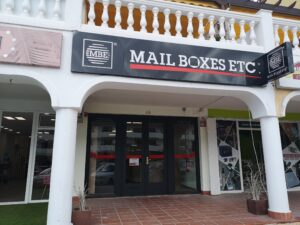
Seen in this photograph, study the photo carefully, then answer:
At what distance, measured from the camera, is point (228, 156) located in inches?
291

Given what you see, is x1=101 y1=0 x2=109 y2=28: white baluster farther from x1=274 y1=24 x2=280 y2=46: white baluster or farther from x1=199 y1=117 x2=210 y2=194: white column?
x1=199 y1=117 x2=210 y2=194: white column

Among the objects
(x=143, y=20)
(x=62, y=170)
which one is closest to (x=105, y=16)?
(x=143, y=20)

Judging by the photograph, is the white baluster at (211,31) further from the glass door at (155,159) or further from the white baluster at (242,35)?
the glass door at (155,159)

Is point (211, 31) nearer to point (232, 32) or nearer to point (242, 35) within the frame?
point (232, 32)

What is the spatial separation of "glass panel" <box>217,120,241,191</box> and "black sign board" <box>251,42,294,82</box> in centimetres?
291

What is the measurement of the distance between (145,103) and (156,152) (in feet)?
4.92

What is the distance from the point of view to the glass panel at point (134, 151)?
22.2 ft

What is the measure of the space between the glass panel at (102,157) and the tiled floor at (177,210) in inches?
17.4

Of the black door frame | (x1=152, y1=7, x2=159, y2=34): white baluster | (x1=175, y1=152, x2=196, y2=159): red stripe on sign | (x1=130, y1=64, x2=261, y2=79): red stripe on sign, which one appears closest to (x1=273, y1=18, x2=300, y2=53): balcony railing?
(x1=130, y1=64, x2=261, y2=79): red stripe on sign

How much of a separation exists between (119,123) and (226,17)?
155 inches

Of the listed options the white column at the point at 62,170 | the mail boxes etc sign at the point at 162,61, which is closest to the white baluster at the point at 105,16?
the mail boxes etc sign at the point at 162,61

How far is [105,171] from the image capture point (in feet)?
21.8

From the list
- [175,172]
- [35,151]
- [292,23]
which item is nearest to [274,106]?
[292,23]

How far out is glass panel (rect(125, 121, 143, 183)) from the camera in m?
6.75
